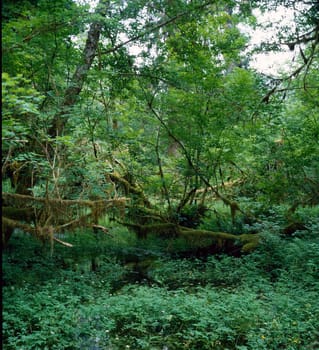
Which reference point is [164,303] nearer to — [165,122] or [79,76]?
[79,76]

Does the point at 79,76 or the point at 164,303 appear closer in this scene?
the point at 164,303

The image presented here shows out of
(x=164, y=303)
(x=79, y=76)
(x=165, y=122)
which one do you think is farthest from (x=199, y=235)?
(x=79, y=76)

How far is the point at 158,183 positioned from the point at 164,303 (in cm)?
602

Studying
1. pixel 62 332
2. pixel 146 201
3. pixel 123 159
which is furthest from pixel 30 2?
pixel 146 201

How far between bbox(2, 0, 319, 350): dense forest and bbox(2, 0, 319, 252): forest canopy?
55 mm

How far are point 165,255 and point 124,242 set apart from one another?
1656 mm

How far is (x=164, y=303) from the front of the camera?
21.2 ft

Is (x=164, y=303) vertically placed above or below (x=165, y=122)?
below

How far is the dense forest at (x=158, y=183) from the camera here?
585 cm

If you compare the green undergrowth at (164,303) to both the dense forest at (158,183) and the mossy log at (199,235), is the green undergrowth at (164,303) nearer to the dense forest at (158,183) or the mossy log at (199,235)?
the dense forest at (158,183)

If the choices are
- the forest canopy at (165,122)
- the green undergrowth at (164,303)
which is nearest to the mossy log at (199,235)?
the forest canopy at (165,122)

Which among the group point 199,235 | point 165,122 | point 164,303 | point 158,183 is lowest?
point 164,303

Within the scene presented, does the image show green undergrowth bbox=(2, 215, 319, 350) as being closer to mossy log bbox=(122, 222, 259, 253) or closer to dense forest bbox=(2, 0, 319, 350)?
dense forest bbox=(2, 0, 319, 350)

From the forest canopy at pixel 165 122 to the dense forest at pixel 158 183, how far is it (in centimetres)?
5
